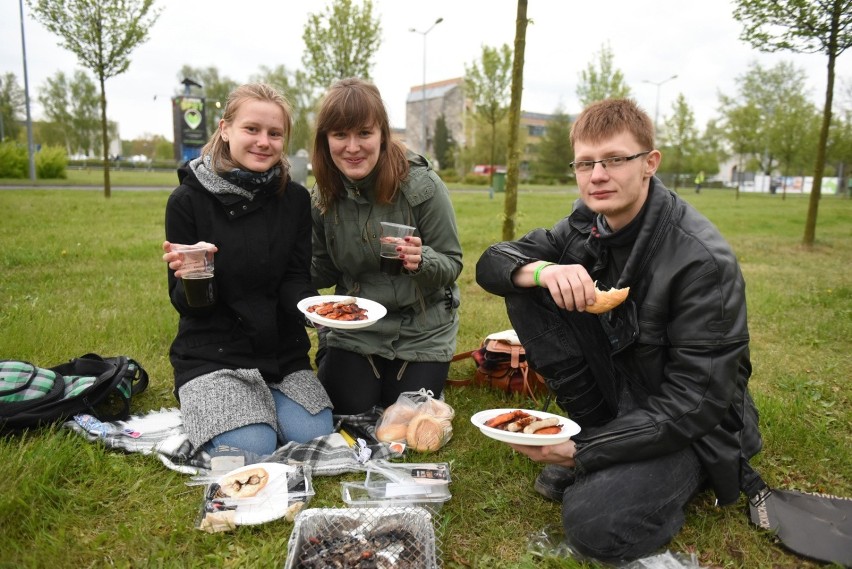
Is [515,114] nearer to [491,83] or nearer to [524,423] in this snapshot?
[524,423]

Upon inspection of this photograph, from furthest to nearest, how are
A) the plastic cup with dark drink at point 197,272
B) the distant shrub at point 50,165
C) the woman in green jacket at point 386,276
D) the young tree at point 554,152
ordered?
the young tree at point 554,152
the distant shrub at point 50,165
the woman in green jacket at point 386,276
the plastic cup with dark drink at point 197,272

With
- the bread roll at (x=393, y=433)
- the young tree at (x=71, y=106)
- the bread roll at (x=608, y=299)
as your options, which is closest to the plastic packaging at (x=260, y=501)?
the bread roll at (x=393, y=433)

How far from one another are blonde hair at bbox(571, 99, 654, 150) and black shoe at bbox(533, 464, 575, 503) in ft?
4.67

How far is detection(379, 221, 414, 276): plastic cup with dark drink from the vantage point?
10.0ft

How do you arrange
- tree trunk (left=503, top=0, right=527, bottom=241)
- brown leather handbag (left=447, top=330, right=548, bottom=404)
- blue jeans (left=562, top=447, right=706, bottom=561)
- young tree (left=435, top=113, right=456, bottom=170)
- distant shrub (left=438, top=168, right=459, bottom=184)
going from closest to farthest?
1. blue jeans (left=562, top=447, right=706, bottom=561)
2. brown leather handbag (left=447, top=330, right=548, bottom=404)
3. tree trunk (left=503, top=0, right=527, bottom=241)
4. distant shrub (left=438, top=168, right=459, bottom=184)
5. young tree (left=435, top=113, right=456, bottom=170)

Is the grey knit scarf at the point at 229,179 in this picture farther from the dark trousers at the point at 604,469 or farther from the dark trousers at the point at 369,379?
the dark trousers at the point at 604,469

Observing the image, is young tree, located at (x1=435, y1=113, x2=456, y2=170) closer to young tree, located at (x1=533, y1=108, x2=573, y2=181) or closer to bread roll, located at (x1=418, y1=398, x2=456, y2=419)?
young tree, located at (x1=533, y1=108, x2=573, y2=181)

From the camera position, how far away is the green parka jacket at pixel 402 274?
3.43 m

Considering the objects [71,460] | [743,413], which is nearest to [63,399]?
[71,460]

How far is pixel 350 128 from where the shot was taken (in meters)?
3.12

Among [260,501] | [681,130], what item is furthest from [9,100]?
[260,501]

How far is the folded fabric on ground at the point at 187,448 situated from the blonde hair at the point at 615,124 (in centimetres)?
184

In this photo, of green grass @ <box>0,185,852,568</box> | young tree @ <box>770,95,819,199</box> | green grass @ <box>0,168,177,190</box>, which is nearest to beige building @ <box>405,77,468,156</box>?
green grass @ <box>0,168,177,190</box>

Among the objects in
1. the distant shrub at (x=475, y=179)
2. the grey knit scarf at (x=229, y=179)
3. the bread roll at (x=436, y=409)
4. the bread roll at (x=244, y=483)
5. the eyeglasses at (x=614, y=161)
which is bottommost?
the bread roll at (x=244, y=483)
